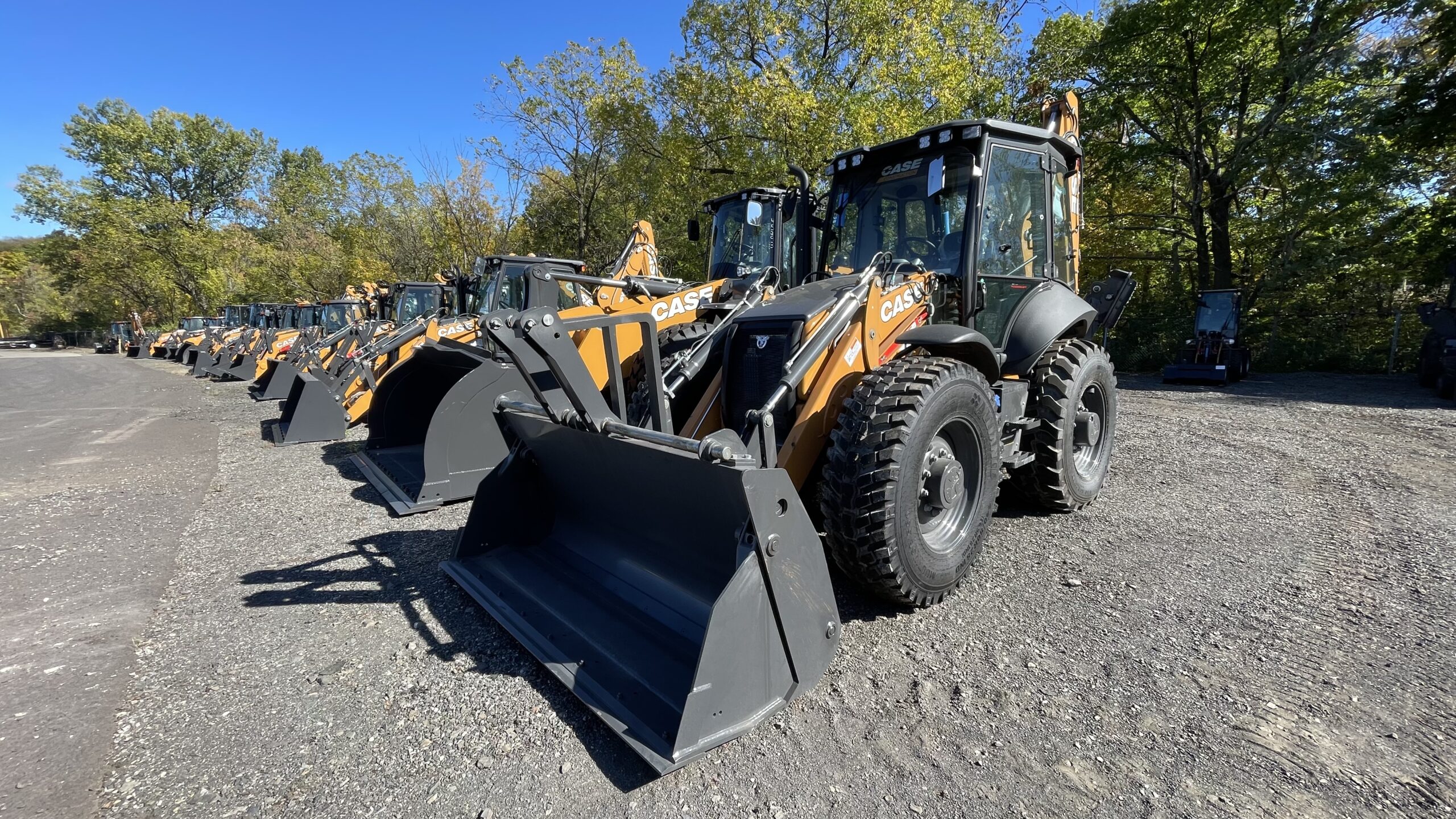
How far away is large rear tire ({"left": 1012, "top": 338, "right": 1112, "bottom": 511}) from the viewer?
15.0ft

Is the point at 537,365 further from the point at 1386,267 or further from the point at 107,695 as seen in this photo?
the point at 1386,267

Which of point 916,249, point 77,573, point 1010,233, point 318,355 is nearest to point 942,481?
point 916,249

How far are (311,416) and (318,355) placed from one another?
15.0 feet

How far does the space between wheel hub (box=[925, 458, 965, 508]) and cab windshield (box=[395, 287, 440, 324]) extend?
13607 mm

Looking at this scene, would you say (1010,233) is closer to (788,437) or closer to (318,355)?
(788,437)

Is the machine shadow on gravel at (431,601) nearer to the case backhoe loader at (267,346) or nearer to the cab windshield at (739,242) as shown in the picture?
the cab windshield at (739,242)

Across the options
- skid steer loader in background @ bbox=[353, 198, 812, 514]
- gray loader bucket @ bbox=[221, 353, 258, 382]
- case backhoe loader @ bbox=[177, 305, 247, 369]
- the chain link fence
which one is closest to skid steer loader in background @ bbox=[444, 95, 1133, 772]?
skid steer loader in background @ bbox=[353, 198, 812, 514]

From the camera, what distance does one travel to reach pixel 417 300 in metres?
14.7

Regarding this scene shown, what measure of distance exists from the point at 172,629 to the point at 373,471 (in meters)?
3.15

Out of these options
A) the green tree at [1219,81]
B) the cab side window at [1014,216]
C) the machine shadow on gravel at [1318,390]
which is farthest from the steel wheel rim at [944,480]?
the green tree at [1219,81]

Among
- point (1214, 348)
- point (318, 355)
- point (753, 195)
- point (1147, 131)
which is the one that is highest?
point (1147, 131)

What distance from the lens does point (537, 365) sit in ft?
10.0

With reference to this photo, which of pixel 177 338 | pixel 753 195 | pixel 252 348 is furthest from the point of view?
pixel 177 338

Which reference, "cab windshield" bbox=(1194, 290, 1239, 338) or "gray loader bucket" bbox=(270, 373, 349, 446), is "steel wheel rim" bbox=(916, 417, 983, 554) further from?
"cab windshield" bbox=(1194, 290, 1239, 338)
